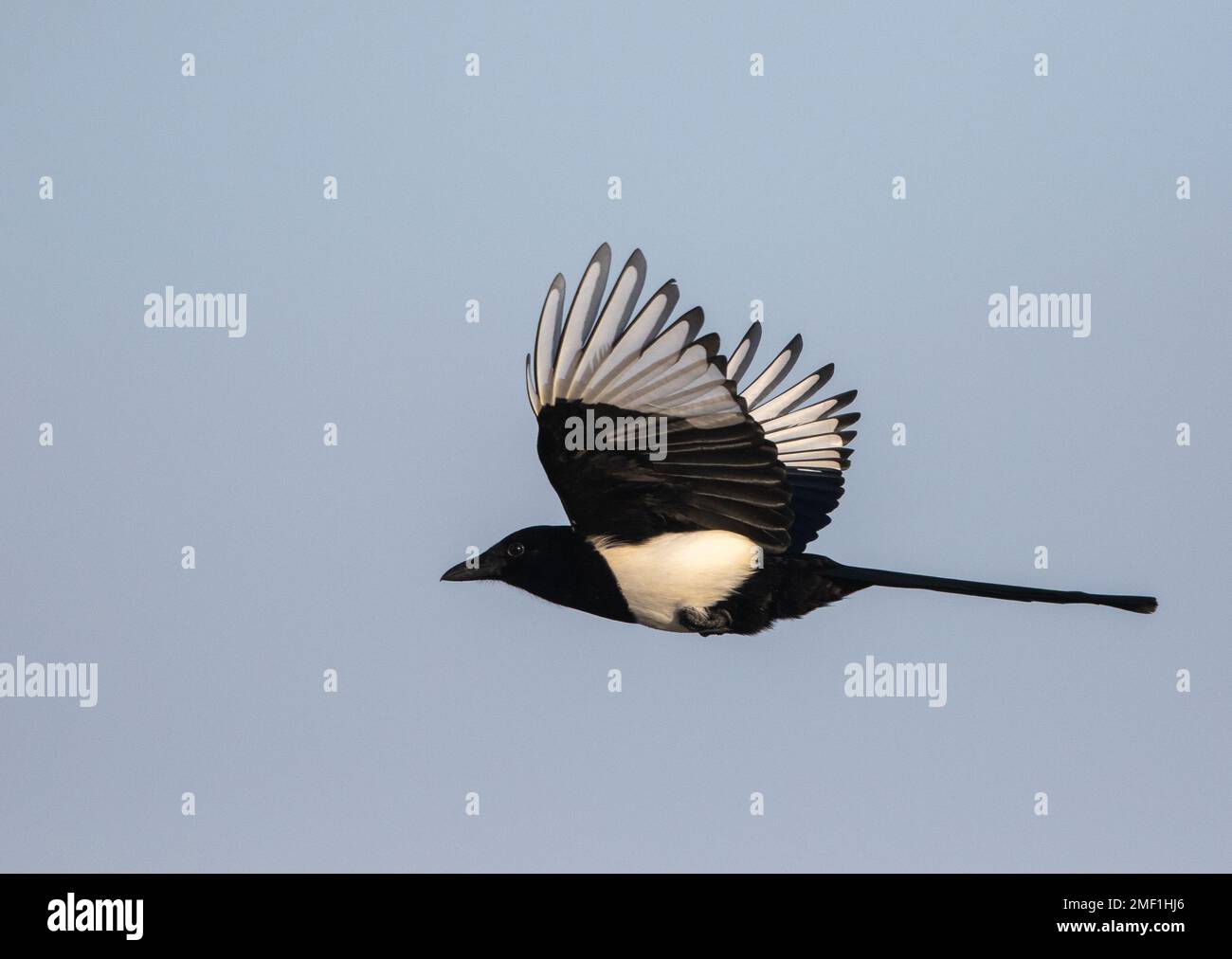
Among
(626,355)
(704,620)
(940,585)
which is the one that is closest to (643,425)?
(626,355)

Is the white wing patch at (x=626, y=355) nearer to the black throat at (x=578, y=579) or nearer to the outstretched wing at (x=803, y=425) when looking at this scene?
the black throat at (x=578, y=579)

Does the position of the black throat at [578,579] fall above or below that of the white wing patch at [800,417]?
below

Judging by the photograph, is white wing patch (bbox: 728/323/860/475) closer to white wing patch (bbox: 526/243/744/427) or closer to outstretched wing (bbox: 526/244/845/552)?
outstretched wing (bbox: 526/244/845/552)

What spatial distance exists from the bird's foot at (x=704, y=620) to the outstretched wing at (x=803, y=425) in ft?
2.68

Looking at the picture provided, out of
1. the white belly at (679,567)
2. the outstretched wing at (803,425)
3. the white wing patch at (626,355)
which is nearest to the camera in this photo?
the white wing patch at (626,355)

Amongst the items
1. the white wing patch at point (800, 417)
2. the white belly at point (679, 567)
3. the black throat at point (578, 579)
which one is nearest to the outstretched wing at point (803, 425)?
the white wing patch at point (800, 417)

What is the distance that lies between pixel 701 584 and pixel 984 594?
1158 mm

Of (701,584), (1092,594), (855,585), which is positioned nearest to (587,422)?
(701,584)

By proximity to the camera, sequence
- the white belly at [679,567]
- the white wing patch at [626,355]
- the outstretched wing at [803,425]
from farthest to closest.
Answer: the outstretched wing at [803,425] → the white belly at [679,567] → the white wing patch at [626,355]

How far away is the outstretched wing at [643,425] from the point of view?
5820mm

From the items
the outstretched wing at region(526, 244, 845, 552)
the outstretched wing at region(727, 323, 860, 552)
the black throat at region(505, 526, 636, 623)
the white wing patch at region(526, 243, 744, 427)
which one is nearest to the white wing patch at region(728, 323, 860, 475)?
the outstretched wing at region(727, 323, 860, 552)

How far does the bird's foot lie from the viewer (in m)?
6.48

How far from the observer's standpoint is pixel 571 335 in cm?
583

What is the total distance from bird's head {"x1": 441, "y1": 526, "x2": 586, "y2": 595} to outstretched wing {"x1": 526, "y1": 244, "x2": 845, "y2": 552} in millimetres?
133
